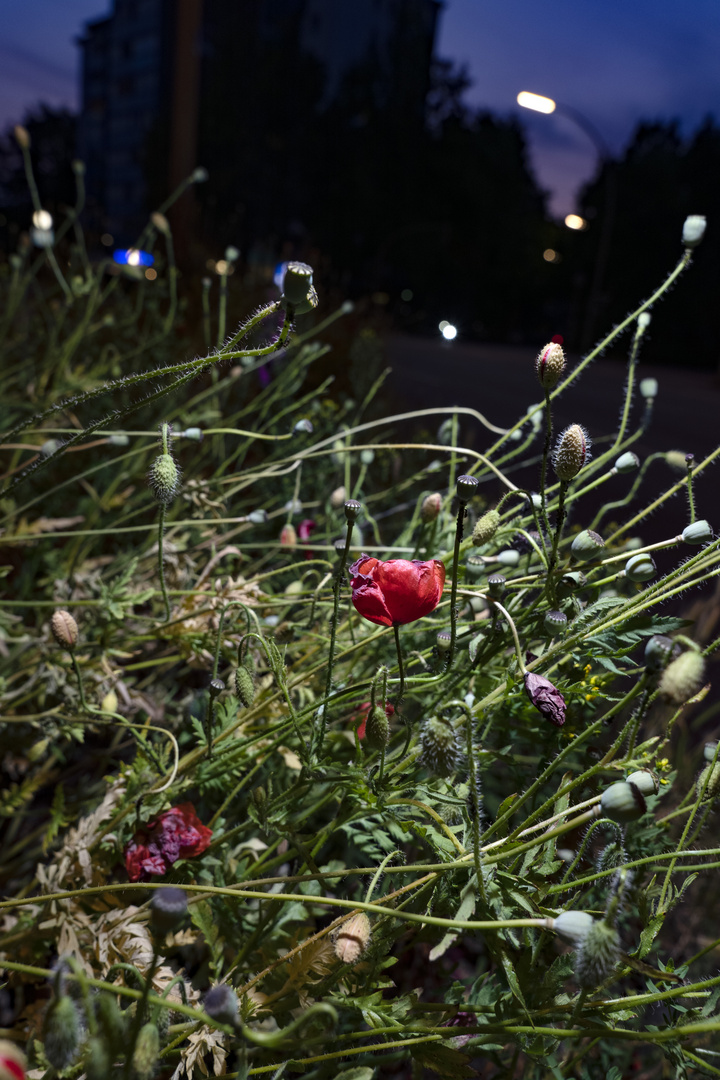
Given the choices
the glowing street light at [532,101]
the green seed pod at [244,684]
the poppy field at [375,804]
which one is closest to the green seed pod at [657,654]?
the poppy field at [375,804]

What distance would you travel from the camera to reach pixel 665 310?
5016 millimetres

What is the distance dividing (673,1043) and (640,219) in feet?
40.3

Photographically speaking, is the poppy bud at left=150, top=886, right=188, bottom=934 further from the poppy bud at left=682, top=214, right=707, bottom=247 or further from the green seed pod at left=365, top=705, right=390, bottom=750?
the poppy bud at left=682, top=214, right=707, bottom=247

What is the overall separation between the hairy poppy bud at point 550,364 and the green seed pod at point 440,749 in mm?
189

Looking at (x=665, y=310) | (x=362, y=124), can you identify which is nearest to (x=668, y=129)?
(x=362, y=124)

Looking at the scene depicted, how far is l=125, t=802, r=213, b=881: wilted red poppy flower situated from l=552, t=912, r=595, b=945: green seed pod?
263mm

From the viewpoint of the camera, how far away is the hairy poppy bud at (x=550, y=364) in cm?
39

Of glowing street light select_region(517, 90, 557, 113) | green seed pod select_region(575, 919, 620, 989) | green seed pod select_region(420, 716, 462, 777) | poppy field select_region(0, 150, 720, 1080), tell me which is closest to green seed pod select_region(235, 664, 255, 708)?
poppy field select_region(0, 150, 720, 1080)

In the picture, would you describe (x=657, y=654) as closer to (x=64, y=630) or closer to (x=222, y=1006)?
(x=222, y=1006)

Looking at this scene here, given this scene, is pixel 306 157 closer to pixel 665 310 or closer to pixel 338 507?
pixel 665 310

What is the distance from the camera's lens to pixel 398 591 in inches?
15.3

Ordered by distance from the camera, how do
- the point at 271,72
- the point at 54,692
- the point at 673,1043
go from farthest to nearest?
the point at 271,72 → the point at 54,692 → the point at 673,1043

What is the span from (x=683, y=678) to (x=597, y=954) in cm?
10

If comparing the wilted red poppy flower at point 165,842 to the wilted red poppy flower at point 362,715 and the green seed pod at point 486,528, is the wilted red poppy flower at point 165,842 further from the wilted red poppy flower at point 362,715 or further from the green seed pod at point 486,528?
the green seed pod at point 486,528
